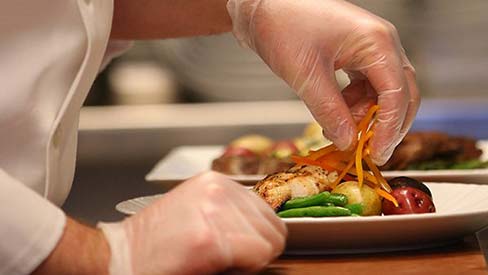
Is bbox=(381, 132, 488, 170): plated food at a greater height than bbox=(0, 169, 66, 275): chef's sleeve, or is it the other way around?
bbox=(0, 169, 66, 275): chef's sleeve

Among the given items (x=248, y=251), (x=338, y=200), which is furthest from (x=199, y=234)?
(x=338, y=200)

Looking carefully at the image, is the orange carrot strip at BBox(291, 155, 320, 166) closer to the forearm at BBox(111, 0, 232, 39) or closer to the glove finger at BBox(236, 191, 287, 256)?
the forearm at BBox(111, 0, 232, 39)

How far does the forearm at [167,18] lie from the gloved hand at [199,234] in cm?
73

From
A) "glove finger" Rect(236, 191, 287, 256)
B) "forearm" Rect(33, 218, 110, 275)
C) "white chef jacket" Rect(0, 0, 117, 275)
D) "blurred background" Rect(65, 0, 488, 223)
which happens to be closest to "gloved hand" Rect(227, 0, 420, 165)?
"white chef jacket" Rect(0, 0, 117, 275)

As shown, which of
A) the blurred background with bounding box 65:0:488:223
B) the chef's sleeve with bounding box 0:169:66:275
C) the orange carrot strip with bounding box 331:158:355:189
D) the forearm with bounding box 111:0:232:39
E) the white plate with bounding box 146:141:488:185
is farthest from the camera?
the blurred background with bounding box 65:0:488:223

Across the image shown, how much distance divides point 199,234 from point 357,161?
0.53 m

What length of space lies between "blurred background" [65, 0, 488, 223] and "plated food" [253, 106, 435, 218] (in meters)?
2.83

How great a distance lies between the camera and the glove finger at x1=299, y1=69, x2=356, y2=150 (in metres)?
1.61

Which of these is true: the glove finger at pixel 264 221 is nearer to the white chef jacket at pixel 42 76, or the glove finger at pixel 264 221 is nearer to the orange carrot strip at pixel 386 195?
the white chef jacket at pixel 42 76

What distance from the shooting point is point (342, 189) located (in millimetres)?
1546

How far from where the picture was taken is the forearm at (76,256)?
1092 millimetres

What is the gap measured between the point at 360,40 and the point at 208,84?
341cm

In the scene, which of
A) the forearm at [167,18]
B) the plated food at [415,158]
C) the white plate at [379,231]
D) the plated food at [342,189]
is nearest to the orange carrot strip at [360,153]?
the plated food at [342,189]

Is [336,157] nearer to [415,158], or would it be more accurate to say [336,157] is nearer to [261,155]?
[415,158]
